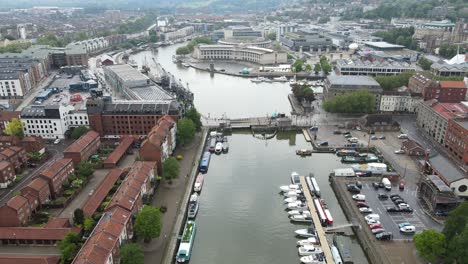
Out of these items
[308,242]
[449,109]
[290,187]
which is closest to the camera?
[308,242]

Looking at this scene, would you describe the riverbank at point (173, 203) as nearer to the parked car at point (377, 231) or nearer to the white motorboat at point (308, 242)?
the white motorboat at point (308, 242)

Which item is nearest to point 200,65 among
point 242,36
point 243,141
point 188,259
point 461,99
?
point 242,36

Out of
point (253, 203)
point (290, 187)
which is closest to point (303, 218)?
point (290, 187)

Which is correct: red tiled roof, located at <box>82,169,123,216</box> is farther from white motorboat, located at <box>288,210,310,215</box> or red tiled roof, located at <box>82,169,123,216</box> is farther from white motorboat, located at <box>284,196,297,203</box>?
white motorboat, located at <box>288,210,310,215</box>

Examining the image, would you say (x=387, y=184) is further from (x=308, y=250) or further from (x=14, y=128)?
(x=14, y=128)

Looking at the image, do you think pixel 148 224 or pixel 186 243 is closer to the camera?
pixel 148 224

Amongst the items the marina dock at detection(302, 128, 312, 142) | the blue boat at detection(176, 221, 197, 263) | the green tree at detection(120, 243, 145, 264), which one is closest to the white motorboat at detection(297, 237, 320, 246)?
the blue boat at detection(176, 221, 197, 263)
